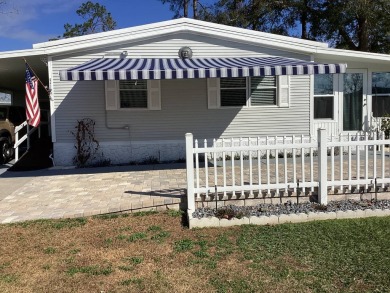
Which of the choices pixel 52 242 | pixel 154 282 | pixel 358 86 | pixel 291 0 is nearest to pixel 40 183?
pixel 52 242

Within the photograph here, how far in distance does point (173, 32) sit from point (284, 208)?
6.76m

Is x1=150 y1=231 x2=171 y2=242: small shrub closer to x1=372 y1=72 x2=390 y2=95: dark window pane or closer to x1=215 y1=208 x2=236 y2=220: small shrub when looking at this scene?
x1=215 y1=208 x2=236 y2=220: small shrub

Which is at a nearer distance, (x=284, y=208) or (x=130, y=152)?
(x=284, y=208)

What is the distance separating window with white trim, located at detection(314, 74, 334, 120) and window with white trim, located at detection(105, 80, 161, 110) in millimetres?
5136

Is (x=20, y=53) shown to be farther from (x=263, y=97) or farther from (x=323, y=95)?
(x=323, y=95)

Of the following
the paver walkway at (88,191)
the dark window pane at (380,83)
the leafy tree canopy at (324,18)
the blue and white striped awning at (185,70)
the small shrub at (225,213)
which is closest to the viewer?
the small shrub at (225,213)

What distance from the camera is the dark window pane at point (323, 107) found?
468 inches

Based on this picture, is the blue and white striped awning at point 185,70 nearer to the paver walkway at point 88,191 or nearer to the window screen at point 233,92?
the window screen at point 233,92

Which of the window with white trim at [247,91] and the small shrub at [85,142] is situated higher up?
the window with white trim at [247,91]

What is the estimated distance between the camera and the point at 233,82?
434 inches

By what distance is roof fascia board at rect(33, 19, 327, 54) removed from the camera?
33.5ft

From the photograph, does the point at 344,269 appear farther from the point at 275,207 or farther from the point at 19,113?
the point at 19,113

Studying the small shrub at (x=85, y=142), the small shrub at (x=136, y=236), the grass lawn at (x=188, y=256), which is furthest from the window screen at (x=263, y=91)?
the small shrub at (x=136, y=236)

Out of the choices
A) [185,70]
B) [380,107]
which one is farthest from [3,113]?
[380,107]
